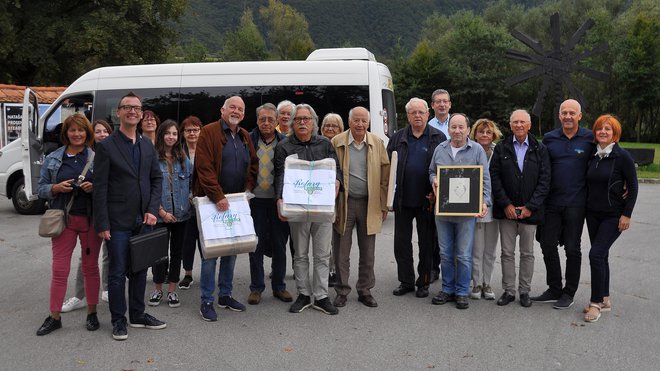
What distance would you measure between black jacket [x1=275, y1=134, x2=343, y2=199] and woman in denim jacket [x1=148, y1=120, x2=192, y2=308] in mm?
1053

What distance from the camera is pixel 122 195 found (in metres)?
4.74

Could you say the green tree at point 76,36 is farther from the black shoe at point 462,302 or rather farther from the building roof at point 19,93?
the black shoe at point 462,302

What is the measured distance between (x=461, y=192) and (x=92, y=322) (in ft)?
11.6

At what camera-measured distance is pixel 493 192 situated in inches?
229

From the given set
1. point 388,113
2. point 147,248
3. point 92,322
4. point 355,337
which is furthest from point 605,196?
point 388,113

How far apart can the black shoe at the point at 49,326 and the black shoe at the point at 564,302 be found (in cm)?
456

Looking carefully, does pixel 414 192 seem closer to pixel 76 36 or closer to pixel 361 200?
pixel 361 200

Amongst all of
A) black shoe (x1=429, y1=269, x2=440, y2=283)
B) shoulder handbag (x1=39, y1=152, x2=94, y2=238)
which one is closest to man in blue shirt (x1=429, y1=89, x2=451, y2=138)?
black shoe (x1=429, y1=269, x2=440, y2=283)

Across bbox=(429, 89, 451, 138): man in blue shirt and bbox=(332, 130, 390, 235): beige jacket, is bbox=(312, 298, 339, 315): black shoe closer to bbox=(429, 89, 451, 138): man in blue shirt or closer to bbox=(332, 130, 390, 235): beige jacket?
bbox=(332, 130, 390, 235): beige jacket

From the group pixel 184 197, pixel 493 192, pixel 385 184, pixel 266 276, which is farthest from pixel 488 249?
pixel 184 197

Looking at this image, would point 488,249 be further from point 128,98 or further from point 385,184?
point 128,98

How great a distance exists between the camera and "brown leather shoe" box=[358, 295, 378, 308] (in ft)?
18.9

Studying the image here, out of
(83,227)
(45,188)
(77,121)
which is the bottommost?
(83,227)

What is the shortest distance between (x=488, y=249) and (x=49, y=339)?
4131 mm
